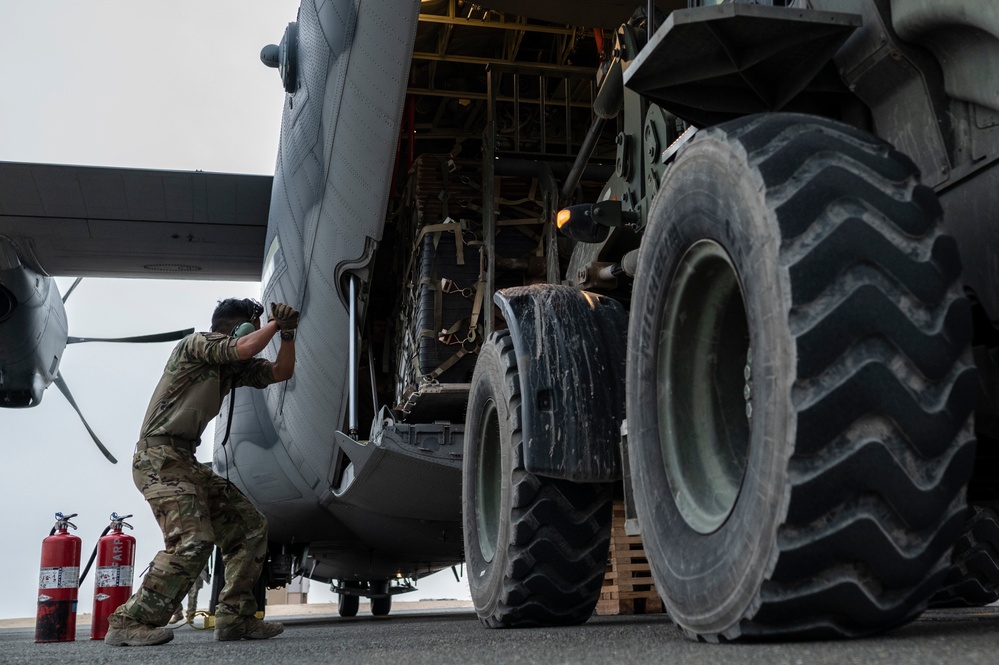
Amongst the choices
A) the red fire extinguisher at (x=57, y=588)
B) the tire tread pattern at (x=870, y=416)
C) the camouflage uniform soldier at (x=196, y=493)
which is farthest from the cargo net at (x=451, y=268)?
the tire tread pattern at (x=870, y=416)

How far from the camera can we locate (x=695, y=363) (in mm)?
2662

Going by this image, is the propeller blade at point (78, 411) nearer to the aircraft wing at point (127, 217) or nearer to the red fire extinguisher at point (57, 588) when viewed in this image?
the aircraft wing at point (127, 217)

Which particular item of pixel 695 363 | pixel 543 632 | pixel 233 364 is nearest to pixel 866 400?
pixel 695 363

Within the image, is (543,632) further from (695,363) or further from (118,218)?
(118,218)

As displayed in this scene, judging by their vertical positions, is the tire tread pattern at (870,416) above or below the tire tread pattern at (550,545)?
above

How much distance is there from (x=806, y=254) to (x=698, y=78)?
91cm

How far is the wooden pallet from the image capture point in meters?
6.65

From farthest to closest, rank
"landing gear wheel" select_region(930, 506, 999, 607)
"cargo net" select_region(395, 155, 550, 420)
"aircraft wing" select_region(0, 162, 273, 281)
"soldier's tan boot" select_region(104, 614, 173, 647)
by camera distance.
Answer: "aircraft wing" select_region(0, 162, 273, 281) → "cargo net" select_region(395, 155, 550, 420) → "landing gear wheel" select_region(930, 506, 999, 607) → "soldier's tan boot" select_region(104, 614, 173, 647)

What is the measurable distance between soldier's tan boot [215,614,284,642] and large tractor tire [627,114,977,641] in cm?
326

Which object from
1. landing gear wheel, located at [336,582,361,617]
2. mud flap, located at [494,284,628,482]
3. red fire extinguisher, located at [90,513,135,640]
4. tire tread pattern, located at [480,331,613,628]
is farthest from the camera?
landing gear wheel, located at [336,582,361,617]

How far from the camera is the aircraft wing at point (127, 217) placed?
927 cm

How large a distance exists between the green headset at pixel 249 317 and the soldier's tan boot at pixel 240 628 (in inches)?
56.3

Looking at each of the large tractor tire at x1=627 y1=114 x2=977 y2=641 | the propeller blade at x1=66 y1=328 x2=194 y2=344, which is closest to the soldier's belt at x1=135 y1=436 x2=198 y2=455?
the large tractor tire at x1=627 y1=114 x2=977 y2=641

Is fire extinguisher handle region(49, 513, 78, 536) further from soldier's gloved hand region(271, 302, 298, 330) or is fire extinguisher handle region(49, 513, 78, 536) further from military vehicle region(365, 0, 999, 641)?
military vehicle region(365, 0, 999, 641)
